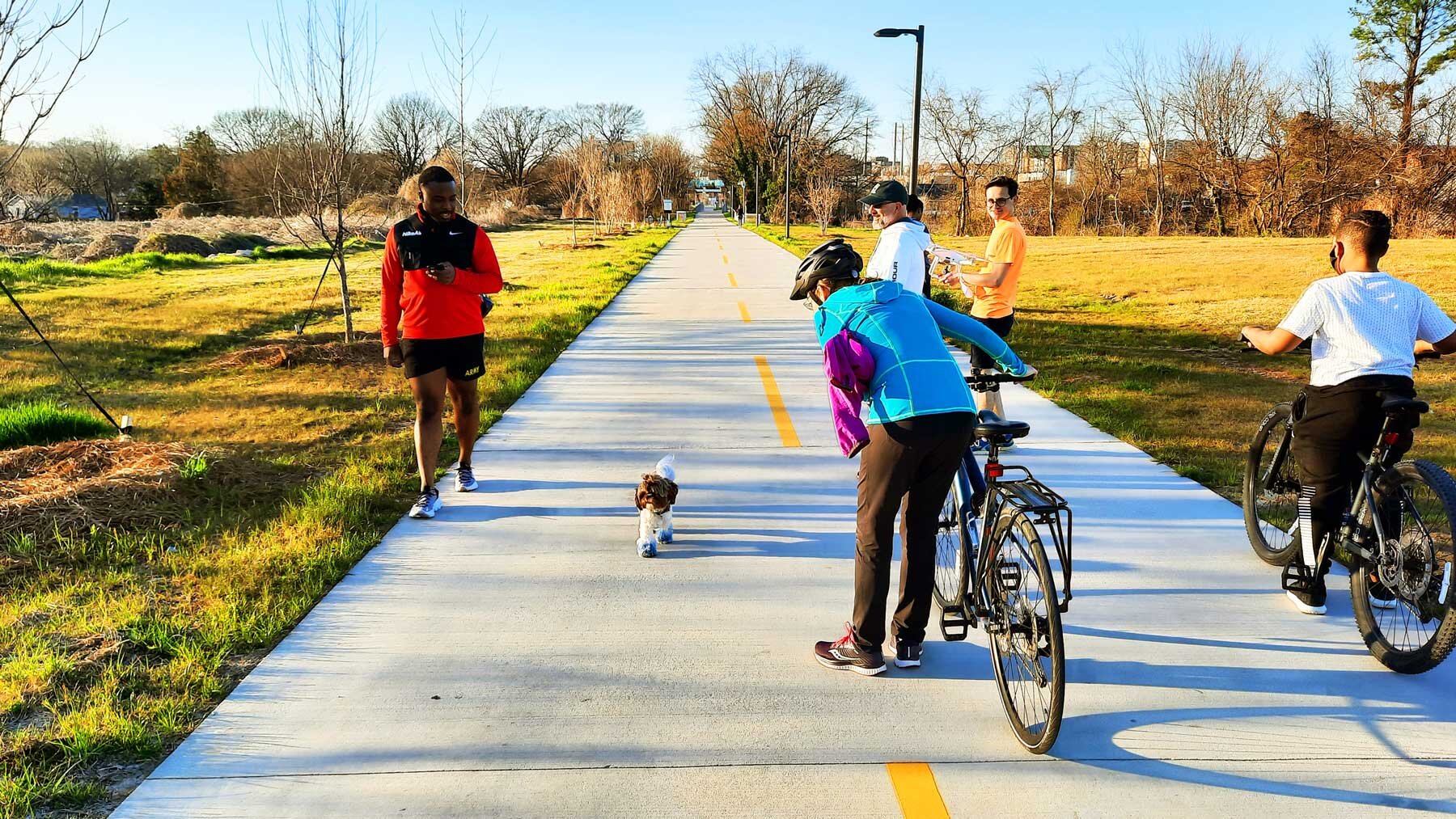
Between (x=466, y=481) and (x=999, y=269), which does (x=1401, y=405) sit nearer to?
(x=999, y=269)

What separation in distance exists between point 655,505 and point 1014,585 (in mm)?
2328

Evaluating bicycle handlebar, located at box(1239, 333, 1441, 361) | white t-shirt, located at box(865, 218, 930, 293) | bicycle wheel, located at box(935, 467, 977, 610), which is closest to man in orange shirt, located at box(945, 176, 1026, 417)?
white t-shirt, located at box(865, 218, 930, 293)

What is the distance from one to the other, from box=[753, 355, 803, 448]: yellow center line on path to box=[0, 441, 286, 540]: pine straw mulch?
383 centimetres

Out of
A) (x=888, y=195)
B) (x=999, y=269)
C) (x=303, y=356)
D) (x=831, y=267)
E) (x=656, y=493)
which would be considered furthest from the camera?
(x=303, y=356)

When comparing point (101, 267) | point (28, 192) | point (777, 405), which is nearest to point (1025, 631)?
point (777, 405)

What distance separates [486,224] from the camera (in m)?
59.3

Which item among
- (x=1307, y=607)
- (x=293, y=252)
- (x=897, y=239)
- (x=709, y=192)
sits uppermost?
(x=709, y=192)

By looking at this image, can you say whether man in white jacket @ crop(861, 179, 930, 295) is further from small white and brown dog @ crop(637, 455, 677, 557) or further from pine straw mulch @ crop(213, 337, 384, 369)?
pine straw mulch @ crop(213, 337, 384, 369)

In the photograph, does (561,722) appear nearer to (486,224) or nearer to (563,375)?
(563,375)

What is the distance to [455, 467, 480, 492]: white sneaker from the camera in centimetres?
636

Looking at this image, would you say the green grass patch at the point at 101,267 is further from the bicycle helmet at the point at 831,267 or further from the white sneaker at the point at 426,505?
the bicycle helmet at the point at 831,267

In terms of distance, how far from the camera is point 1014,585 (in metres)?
3.29

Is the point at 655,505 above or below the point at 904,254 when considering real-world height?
below

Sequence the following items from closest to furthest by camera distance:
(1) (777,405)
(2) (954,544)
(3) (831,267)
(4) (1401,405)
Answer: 1. (3) (831,267)
2. (4) (1401,405)
3. (2) (954,544)
4. (1) (777,405)
